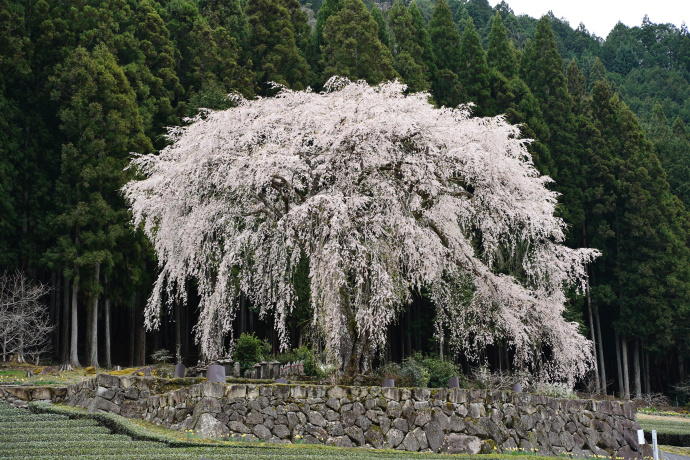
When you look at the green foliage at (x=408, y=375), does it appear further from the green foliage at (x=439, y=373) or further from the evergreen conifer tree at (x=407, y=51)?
the evergreen conifer tree at (x=407, y=51)

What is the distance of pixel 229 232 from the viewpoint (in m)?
13.4

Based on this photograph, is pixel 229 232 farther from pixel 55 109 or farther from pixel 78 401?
pixel 55 109

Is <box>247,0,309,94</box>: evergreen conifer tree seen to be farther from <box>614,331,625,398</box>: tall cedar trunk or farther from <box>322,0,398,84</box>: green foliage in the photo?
<box>614,331,625,398</box>: tall cedar trunk

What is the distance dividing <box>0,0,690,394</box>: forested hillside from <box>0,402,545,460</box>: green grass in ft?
41.4

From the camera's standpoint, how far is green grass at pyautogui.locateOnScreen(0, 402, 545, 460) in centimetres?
679

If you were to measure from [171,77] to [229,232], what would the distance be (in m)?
16.9

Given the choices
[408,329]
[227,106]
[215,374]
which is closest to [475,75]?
[227,106]

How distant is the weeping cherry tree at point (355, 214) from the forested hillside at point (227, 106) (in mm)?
9654

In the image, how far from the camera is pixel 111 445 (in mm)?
7477

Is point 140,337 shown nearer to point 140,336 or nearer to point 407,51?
point 140,336

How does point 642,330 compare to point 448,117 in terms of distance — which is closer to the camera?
point 448,117

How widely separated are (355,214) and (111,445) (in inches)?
245

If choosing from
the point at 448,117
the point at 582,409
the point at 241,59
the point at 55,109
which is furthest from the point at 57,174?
the point at 582,409

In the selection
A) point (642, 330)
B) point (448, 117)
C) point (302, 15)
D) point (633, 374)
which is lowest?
point (633, 374)
